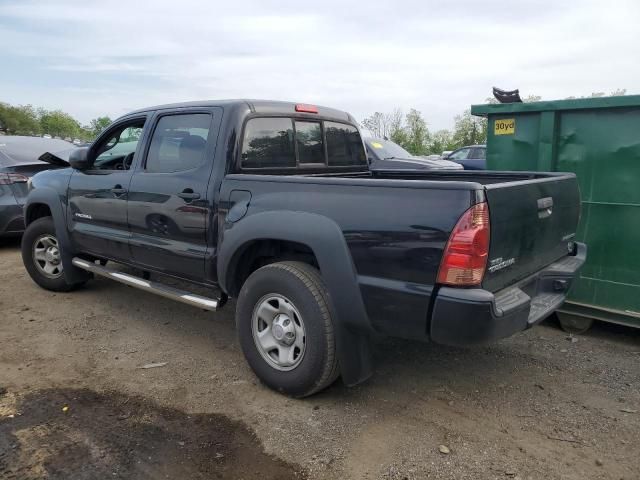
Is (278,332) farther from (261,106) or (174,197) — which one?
(261,106)

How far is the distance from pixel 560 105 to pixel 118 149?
415 centimetres

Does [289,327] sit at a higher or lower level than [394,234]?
lower

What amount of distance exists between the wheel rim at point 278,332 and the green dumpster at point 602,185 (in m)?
2.23

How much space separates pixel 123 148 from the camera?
17.6 feet

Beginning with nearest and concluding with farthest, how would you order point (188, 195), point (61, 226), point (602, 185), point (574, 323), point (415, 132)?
1. point (188, 195)
2. point (602, 185)
3. point (574, 323)
4. point (61, 226)
5. point (415, 132)

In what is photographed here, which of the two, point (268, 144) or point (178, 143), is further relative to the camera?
point (178, 143)

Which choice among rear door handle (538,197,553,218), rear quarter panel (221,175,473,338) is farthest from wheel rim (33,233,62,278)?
rear door handle (538,197,553,218)

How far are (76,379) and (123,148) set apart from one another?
2.50 m

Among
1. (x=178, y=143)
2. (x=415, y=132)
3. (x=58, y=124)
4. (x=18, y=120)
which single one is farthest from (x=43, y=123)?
(x=178, y=143)

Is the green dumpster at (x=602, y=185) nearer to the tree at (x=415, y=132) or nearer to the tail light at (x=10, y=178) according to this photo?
the tail light at (x=10, y=178)

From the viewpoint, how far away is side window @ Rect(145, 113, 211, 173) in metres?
3.97

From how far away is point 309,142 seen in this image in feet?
14.5

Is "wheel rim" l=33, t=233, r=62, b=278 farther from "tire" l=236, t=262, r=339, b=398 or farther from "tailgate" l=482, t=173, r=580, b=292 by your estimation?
"tailgate" l=482, t=173, r=580, b=292

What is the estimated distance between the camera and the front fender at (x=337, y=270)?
9.84ft
